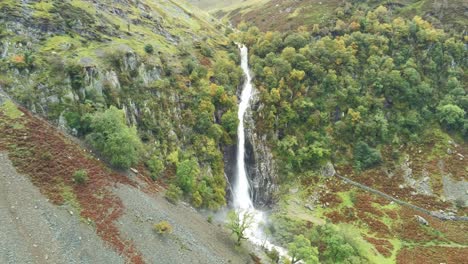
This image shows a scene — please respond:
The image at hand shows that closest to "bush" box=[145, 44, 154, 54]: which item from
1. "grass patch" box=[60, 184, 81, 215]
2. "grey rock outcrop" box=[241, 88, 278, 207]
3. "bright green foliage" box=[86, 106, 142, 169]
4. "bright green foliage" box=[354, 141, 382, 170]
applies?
"grey rock outcrop" box=[241, 88, 278, 207]

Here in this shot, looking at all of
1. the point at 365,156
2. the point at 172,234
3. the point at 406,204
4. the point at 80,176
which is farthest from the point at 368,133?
the point at 80,176

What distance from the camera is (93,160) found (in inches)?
2106

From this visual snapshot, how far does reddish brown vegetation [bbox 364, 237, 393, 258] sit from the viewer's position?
64375 millimetres

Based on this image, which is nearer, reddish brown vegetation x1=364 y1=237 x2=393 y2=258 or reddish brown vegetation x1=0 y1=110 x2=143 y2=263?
reddish brown vegetation x1=0 y1=110 x2=143 y2=263

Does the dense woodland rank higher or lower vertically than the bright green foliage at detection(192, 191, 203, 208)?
higher

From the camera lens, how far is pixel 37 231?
40625mm

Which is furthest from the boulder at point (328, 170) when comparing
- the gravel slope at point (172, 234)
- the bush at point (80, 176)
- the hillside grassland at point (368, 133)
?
the bush at point (80, 176)

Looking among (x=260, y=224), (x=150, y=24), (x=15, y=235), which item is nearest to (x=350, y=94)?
(x=260, y=224)

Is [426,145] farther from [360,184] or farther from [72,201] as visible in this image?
[72,201]

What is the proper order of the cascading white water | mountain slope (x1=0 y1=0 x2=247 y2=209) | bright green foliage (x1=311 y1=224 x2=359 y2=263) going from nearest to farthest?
bright green foliage (x1=311 y1=224 x2=359 y2=263) → mountain slope (x1=0 y1=0 x2=247 y2=209) → the cascading white water

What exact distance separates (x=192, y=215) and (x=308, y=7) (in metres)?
123

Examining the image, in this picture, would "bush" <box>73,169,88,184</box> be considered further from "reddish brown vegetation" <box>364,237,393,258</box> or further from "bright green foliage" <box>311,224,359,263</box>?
"reddish brown vegetation" <box>364,237,393,258</box>

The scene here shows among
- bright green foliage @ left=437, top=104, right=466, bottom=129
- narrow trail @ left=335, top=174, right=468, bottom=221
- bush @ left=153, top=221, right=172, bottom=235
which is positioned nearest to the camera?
bush @ left=153, top=221, right=172, bottom=235

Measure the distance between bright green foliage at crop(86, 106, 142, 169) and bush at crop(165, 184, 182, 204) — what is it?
279 inches
